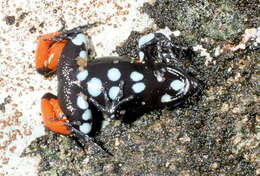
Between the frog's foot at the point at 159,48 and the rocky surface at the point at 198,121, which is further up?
the frog's foot at the point at 159,48

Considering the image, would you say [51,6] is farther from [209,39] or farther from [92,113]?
[209,39]

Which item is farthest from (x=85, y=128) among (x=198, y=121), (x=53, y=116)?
(x=198, y=121)

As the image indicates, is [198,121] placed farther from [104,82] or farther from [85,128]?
[85,128]

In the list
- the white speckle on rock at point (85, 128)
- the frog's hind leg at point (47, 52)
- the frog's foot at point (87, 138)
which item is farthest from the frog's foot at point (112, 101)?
the frog's hind leg at point (47, 52)

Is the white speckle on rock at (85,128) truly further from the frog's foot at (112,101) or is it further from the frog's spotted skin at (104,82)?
the frog's foot at (112,101)

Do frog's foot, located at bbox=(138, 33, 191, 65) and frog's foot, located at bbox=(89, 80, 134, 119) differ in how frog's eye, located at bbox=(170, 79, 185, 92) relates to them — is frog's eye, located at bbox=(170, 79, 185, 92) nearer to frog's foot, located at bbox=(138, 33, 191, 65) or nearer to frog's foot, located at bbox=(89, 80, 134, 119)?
frog's foot, located at bbox=(138, 33, 191, 65)

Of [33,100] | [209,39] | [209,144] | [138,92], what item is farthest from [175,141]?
[33,100]

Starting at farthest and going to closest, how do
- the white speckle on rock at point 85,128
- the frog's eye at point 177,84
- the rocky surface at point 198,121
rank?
1. the white speckle on rock at point 85,128
2. the rocky surface at point 198,121
3. the frog's eye at point 177,84
